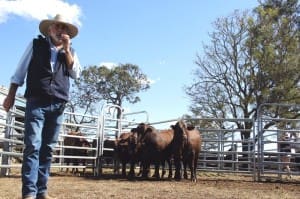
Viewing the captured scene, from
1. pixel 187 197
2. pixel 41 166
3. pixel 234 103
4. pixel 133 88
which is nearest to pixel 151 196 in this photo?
pixel 187 197

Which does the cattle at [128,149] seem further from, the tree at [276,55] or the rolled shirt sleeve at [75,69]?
the tree at [276,55]

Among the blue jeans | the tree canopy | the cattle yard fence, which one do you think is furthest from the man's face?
the tree canopy

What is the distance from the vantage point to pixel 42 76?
484 cm

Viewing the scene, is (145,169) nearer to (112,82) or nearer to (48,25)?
(48,25)

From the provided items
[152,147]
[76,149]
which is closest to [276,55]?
[76,149]

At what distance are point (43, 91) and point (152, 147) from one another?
7.74 meters

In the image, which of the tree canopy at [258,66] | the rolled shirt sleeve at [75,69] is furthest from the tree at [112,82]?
the rolled shirt sleeve at [75,69]

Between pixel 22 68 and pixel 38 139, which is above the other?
pixel 22 68

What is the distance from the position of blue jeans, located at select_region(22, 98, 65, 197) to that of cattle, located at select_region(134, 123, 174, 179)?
292 inches

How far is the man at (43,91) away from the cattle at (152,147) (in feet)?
24.3

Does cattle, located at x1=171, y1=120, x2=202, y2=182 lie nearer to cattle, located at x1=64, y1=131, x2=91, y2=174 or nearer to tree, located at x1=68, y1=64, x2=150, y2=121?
cattle, located at x1=64, y1=131, x2=91, y2=174

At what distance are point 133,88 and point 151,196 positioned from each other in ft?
122

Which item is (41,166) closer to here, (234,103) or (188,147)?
(188,147)

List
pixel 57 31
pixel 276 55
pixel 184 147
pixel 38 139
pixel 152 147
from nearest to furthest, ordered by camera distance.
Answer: pixel 38 139 → pixel 57 31 → pixel 184 147 → pixel 152 147 → pixel 276 55
